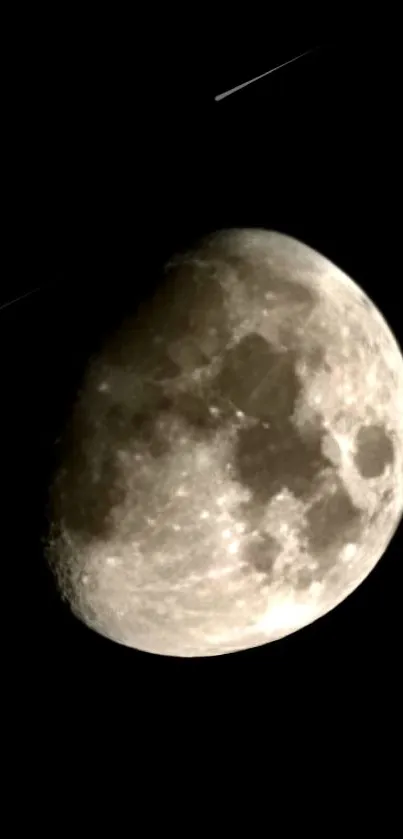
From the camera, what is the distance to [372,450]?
1543mm

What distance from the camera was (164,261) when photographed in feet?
5.16

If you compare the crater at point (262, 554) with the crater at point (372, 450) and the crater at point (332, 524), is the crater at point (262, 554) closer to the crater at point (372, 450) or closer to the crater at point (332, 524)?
the crater at point (332, 524)

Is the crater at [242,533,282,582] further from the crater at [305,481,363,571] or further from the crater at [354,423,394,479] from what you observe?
the crater at [354,423,394,479]

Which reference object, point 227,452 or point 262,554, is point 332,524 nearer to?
point 262,554

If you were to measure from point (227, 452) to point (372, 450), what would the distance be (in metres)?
0.31

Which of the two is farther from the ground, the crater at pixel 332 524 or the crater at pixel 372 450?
the crater at pixel 372 450

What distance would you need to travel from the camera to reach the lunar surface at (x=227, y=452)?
4.71 feet

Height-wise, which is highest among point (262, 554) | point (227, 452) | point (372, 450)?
point (227, 452)

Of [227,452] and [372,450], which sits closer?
[227,452]

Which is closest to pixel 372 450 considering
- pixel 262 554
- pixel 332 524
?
pixel 332 524

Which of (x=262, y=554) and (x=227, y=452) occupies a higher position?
(x=227, y=452)

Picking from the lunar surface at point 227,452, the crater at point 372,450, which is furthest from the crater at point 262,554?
the crater at point 372,450

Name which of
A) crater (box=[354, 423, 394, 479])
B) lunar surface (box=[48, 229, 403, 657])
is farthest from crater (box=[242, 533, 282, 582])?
crater (box=[354, 423, 394, 479])

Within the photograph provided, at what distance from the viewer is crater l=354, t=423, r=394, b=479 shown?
1.53 meters
